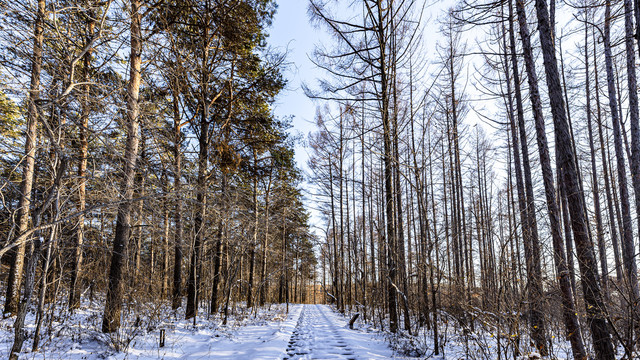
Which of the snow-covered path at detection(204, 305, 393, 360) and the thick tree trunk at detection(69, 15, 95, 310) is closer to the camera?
the thick tree trunk at detection(69, 15, 95, 310)

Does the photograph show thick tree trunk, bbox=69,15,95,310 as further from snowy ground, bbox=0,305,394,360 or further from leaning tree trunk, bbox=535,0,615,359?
leaning tree trunk, bbox=535,0,615,359

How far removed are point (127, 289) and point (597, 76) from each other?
61.3 feet

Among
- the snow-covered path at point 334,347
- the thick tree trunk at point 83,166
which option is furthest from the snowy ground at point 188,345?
the thick tree trunk at point 83,166

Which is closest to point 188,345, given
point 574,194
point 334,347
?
point 334,347

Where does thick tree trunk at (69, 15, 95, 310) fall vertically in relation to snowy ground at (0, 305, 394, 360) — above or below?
above

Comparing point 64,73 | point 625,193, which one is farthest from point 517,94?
point 64,73

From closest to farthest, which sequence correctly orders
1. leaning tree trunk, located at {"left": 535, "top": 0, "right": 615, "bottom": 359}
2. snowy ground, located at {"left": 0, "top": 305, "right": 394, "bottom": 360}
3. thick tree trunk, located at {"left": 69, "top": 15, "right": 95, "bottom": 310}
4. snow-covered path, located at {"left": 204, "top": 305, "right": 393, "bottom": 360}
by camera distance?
thick tree trunk, located at {"left": 69, "top": 15, "right": 95, "bottom": 310}
leaning tree trunk, located at {"left": 535, "top": 0, "right": 615, "bottom": 359}
snowy ground, located at {"left": 0, "top": 305, "right": 394, "bottom": 360}
snow-covered path, located at {"left": 204, "top": 305, "right": 393, "bottom": 360}

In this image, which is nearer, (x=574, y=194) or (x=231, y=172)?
(x=574, y=194)

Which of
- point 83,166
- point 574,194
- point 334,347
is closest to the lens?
point 574,194

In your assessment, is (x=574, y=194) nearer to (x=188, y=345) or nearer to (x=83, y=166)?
(x=188, y=345)

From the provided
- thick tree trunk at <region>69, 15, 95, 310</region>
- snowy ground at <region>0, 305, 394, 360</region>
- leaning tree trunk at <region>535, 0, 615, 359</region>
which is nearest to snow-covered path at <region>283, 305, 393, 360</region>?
snowy ground at <region>0, 305, 394, 360</region>

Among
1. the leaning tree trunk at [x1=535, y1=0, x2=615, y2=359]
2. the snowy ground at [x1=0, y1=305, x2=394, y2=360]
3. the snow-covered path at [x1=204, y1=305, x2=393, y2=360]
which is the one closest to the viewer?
the leaning tree trunk at [x1=535, y1=0, x2=615, y2=359]

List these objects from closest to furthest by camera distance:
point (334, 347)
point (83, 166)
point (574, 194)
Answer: point (574, 194)
point (334, 347)
point (83, 166)

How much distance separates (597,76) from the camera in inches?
493
